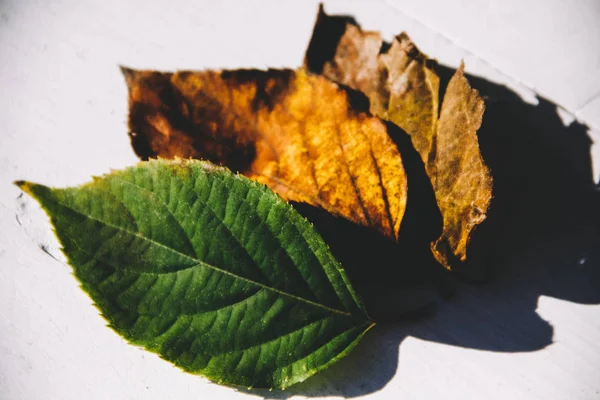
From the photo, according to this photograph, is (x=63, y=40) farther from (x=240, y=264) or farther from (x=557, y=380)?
(x=557, y=380)

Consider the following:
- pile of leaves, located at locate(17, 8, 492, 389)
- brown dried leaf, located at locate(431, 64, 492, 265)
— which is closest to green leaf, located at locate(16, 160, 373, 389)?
pile of leaves, located at locate(17, 8, 492, 389)

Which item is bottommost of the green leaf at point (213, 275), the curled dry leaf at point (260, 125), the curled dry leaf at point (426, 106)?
the green leaf at point (213, 275)

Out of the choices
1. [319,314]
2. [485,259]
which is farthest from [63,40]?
[485,259]

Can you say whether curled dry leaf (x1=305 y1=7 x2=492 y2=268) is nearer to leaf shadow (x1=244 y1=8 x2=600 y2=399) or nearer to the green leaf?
leaf shadow (x1=244 y1=8 x2=600 y2=399)

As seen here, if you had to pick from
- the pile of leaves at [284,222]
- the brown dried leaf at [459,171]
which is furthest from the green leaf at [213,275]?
the brown dried leaf at [459,171]

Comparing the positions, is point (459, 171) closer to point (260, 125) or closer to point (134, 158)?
point (260, 125)

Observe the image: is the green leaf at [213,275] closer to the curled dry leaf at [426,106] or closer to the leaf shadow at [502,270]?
the leaf shadow at [502,270]
